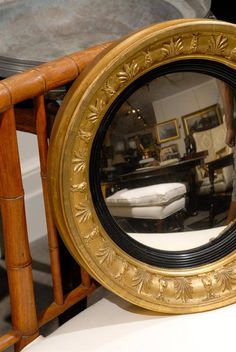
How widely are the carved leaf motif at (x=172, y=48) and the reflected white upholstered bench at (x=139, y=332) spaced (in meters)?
0.34

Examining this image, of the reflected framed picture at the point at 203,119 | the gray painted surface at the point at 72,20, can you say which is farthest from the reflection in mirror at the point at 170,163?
the gray painted surface at the point at 72,20

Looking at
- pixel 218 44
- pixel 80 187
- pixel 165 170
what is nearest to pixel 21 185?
pixel 80 187

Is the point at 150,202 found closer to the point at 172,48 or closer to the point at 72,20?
the point at 172,48

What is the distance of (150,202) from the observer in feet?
2.96

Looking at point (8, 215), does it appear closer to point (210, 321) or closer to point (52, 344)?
point (52, 344)

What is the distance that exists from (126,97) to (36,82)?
4.3 inches

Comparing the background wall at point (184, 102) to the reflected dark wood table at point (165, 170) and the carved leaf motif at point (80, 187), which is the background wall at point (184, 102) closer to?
the reflected dark wood table at point (165, 170)

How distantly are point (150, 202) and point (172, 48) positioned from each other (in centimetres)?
20

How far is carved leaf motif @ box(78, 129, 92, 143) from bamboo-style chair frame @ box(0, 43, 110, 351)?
0.23 ft

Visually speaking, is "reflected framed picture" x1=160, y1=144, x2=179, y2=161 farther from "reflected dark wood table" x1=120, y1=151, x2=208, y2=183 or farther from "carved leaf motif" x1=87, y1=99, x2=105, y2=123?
"carved leaf motif" x1=87, y1=99, x2=105, y2=123

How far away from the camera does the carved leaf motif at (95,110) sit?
0.80m

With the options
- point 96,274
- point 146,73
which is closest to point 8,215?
point 96,274

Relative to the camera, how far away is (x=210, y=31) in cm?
83

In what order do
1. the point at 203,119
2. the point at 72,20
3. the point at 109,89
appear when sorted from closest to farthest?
the point at 109,89
the point at 203,119
the point at 72,20
